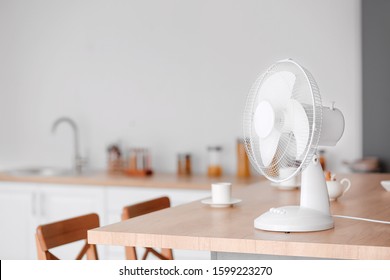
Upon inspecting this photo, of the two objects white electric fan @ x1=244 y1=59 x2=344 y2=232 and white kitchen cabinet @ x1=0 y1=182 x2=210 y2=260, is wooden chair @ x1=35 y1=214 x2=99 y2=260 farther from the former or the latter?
white kitchen cabinet @ x1=0 y1=182 x2=210 y2=260

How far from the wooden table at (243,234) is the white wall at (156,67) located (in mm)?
2201

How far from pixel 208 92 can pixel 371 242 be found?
328 centimetres

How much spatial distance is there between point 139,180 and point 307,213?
2636 millimetres

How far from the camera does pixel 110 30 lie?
5457 millimetres

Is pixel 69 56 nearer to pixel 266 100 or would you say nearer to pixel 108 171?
pixel 108 171

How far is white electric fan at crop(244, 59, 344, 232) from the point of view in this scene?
2166mm

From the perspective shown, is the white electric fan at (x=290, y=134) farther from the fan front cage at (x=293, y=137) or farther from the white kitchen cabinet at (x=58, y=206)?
the white kitchen cabinet at (x=58, y=206)

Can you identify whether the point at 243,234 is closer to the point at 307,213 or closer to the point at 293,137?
the point at 307,213

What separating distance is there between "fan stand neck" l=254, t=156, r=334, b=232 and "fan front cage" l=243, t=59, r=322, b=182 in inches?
3.8

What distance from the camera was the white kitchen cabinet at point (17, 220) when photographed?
5.16 m

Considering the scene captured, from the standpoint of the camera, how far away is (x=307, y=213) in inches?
87.4

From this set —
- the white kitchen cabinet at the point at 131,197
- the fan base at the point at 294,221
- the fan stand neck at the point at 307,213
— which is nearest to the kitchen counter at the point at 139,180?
the white kitchen cabinet at the point at 131,197

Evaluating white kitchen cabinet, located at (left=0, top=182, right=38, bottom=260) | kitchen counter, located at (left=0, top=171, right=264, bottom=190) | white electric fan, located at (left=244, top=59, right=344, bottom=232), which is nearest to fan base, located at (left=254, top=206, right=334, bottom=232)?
white electric fan, located at (left=244, top=59, right=344, bottom=232)
